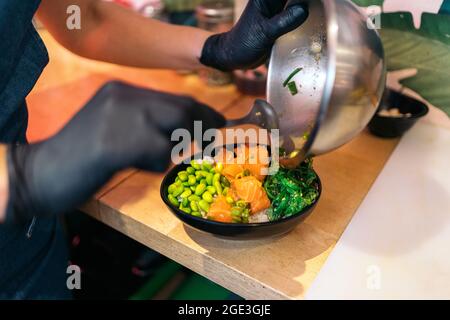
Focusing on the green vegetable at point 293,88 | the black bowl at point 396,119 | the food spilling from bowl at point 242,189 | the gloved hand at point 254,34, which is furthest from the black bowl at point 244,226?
the black bowl at point 396,119

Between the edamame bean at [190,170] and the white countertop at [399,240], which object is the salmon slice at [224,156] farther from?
the white countertop at [399,240]

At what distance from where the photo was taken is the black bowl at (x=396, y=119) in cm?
111

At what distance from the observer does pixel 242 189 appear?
2.67 ft

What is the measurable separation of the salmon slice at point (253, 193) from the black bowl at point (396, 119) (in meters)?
0.46

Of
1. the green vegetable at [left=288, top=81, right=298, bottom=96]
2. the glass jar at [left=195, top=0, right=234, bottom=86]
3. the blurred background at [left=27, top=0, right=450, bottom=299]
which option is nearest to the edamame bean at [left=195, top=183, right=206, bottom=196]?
the green vegetable at [left=288, top=81, right=298, bottom=96]

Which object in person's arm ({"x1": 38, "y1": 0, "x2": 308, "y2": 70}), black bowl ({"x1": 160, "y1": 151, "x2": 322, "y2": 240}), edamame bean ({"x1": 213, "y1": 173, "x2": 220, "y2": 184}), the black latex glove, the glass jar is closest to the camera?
the black latex glove

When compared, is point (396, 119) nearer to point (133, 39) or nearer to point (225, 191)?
point (225, 191)

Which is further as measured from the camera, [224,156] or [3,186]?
[224,156]

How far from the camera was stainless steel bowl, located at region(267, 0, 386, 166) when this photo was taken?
2.01 feet

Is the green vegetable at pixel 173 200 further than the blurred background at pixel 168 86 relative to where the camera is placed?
No

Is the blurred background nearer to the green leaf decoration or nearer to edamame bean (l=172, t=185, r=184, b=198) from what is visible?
the green leaf decoration

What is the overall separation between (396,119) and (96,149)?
81 cm

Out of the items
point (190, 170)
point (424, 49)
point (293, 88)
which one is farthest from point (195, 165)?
point (424, 49)

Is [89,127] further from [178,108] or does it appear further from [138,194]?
[138,194]
